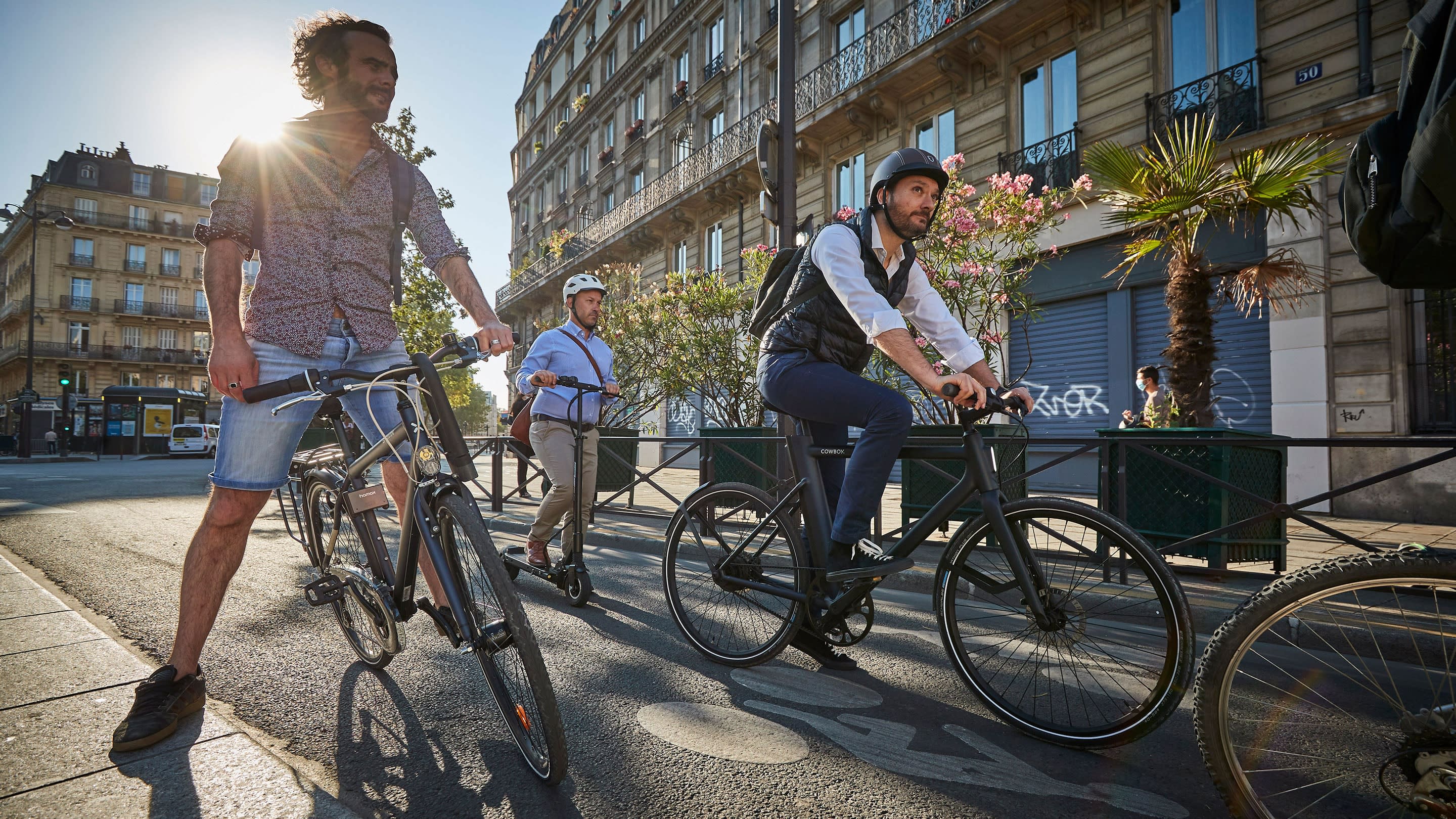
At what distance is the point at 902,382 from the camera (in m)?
10.2

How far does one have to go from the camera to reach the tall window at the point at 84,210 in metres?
52.1

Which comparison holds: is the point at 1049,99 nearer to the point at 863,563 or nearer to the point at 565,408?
the point at 565,408

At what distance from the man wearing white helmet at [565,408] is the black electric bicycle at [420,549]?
158 cm

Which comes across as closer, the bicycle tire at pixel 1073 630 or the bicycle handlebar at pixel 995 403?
the bicycle tire at pixel 1073 630

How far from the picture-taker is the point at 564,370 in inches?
179

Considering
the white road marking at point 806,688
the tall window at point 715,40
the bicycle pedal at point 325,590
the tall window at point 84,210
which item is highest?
the tall window at point 84,210

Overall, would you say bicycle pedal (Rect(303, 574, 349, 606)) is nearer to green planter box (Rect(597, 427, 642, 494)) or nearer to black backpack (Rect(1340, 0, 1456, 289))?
black backpack (Rect(1340, 0, 1456, 289))

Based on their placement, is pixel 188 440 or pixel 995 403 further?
pixel 188 440

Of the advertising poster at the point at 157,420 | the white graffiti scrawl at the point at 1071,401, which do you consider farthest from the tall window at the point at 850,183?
the advertising poster at the point at 157,420

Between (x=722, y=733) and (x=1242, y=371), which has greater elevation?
(x=1242, y=371)

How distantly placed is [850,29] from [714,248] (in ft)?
22.2

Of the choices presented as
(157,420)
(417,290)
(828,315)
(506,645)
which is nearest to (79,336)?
(157,420)

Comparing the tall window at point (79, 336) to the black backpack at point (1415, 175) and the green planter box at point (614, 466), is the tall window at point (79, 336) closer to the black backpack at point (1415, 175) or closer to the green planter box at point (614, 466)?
the green planter box at point (614, 466)

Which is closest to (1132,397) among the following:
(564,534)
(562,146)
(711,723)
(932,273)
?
(932,273)
